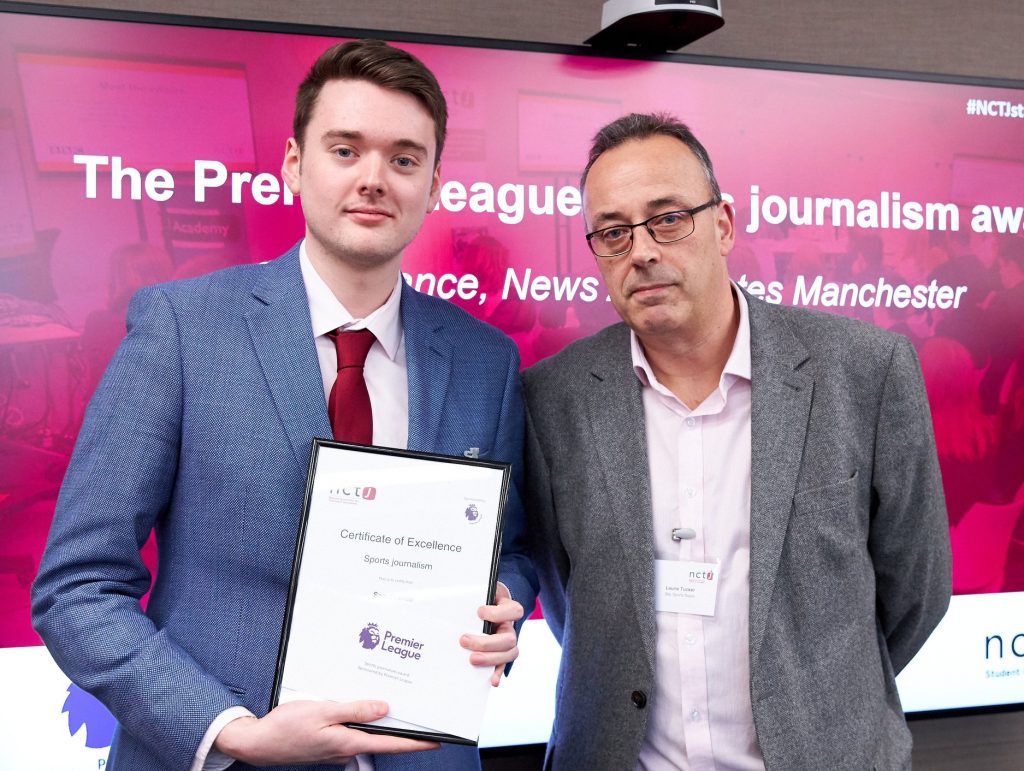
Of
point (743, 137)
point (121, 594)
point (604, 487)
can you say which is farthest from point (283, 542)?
point (743, 137)

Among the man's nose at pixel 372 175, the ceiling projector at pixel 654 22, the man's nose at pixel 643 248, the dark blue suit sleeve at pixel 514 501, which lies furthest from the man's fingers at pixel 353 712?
the ceiling projector at pixel 654 22

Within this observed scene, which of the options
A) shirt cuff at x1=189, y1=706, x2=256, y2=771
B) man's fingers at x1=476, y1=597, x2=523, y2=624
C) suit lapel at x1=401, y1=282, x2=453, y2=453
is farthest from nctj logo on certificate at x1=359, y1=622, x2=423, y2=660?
suit lapel at x1=401, y1=282, x2=453, y2=453

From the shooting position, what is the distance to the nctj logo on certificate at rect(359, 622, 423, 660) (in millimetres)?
1365

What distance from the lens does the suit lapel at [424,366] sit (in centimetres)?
159

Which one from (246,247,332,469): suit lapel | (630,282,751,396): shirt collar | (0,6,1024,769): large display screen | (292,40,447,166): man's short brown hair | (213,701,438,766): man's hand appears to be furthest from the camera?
(0,6,1024,769): large display screen

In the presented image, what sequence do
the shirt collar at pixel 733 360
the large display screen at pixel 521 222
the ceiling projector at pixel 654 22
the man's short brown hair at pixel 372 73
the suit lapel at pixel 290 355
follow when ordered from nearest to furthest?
the suit lapel at pixel 290 355 < the man's short brown hair at pixel 372 73 < the shirt collar at pixel 733 360 < the large display screen at pixel 521 222 < the ceiling projector at pixel 654 22

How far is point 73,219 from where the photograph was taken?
2199mm

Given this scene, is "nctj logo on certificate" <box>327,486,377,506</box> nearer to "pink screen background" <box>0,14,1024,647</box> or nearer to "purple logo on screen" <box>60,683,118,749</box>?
"pink screen background" <box>0,14,1024,647</box>

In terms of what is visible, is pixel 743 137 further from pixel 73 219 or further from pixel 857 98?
pixel 73 219

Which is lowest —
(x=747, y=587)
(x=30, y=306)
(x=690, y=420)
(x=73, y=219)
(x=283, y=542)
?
(x=747, y=587)

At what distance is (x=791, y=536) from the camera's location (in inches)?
66.6

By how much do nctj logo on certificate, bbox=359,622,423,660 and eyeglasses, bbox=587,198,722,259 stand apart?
92 centimetres

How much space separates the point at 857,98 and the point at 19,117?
95.4 inches

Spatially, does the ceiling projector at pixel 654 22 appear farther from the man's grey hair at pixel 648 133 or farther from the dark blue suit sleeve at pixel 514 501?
the dark blue suit sleeve at pixel 514 501
